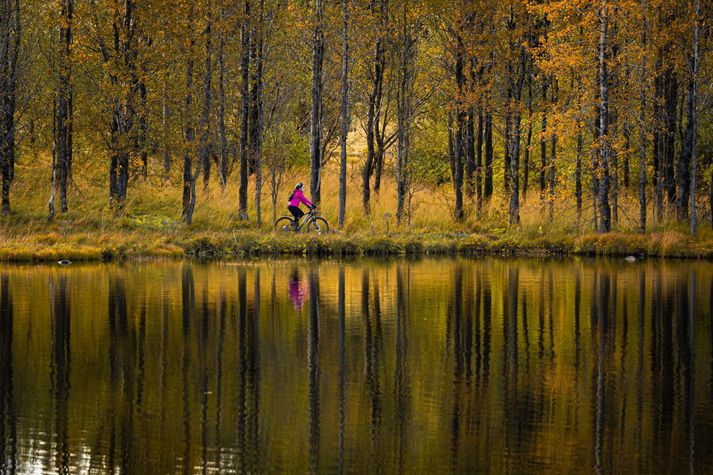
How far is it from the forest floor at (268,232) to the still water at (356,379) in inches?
403

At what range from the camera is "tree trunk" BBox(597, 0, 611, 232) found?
35.4 metres

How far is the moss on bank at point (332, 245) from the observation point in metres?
33.7

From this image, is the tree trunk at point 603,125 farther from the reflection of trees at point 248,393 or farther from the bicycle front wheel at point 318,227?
the reflection of trees at point 248,393

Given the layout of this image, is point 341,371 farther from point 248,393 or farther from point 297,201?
point 297,201

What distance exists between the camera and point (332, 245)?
117ft

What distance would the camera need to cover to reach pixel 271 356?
14992 millimetres

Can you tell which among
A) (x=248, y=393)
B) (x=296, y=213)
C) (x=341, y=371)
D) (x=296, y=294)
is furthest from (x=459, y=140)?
(x=248, y=393)

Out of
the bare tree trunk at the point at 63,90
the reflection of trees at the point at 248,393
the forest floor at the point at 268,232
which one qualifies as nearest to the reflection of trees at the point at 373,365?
the reflection of trees at the point at 248,393

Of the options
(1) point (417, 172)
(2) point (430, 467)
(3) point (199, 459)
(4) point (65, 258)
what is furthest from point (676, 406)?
(1) point (417, 172)

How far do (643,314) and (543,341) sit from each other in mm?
4033

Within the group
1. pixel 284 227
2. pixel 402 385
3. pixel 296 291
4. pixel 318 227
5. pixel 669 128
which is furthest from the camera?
pixel 669 128

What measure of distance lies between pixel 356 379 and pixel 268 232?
25.7 meters

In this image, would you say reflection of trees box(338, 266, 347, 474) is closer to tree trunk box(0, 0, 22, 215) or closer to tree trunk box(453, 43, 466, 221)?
tree trunk box(453, 43, 466, 221)

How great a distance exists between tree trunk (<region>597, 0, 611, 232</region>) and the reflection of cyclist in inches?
498
